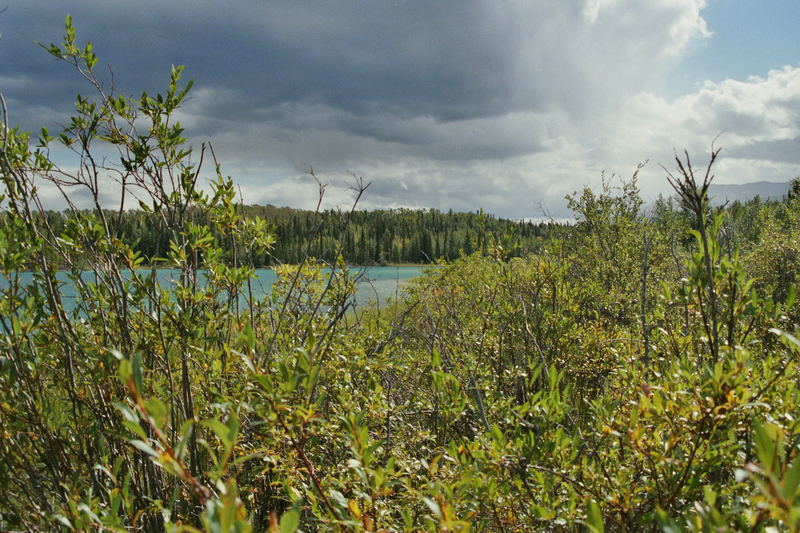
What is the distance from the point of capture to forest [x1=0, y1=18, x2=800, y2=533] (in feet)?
4.97

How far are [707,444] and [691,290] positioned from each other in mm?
757

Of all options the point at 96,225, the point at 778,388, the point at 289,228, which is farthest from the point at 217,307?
the point at 289,228

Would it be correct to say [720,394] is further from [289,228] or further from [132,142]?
[289,228]

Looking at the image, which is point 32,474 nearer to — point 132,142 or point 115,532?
point 115,532

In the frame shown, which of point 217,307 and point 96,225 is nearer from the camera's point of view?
point 96,225

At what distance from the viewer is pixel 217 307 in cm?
310

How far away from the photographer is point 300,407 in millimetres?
1523

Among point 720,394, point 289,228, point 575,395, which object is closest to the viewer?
point 720,394

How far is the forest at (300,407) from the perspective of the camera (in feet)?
4.97

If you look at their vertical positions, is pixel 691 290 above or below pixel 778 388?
above

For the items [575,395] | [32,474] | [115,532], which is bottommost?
[575,395]

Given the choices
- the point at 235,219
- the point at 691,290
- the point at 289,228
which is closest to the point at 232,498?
the point at 691,290

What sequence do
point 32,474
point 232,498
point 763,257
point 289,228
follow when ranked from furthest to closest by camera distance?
point 289,228, point 763,257, point 32,474, point 232,498

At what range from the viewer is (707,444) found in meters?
1.64
